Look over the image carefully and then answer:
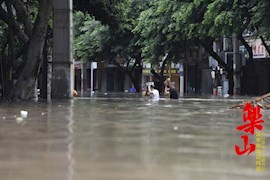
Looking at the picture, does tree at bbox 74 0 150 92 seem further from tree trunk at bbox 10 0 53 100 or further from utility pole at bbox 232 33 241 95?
tree trunk at bbox 10 0 53 100

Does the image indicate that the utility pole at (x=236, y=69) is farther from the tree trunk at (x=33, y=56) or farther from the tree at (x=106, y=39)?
the tree trunk at (x=33, y=56)

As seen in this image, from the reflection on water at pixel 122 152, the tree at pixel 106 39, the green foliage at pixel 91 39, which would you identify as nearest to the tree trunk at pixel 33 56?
the reflection on water at pixel 122 152

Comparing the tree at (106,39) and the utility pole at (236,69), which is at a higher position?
the tree at (106,39)

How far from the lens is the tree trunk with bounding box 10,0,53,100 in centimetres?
1903

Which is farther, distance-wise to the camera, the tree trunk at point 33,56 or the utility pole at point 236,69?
the utility pole at point 236,69

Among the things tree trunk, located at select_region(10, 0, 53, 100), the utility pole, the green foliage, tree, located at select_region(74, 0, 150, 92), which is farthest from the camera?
the green foliage

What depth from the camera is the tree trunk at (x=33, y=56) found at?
749 inches

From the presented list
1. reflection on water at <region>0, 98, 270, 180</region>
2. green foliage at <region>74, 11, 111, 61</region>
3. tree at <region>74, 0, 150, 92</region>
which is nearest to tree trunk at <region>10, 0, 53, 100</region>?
reflection on water at <region>0, 98, 270, 180</region>

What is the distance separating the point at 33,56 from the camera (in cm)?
1936

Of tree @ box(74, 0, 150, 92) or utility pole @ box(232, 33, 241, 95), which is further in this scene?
tree @ box(74, 0, 150, 92)

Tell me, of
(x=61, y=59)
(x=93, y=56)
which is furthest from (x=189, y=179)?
(x=93, y=56)

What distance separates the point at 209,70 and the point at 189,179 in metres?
48.9

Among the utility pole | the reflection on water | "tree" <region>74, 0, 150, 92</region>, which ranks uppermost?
"tree" <region>74, 0, 150, 92</region>

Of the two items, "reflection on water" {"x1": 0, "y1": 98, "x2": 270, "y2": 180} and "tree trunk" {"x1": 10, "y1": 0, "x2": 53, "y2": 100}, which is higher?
"tree trunk" {"x1": 10, "y1": 0, "x2": 53, "y2": 100}
